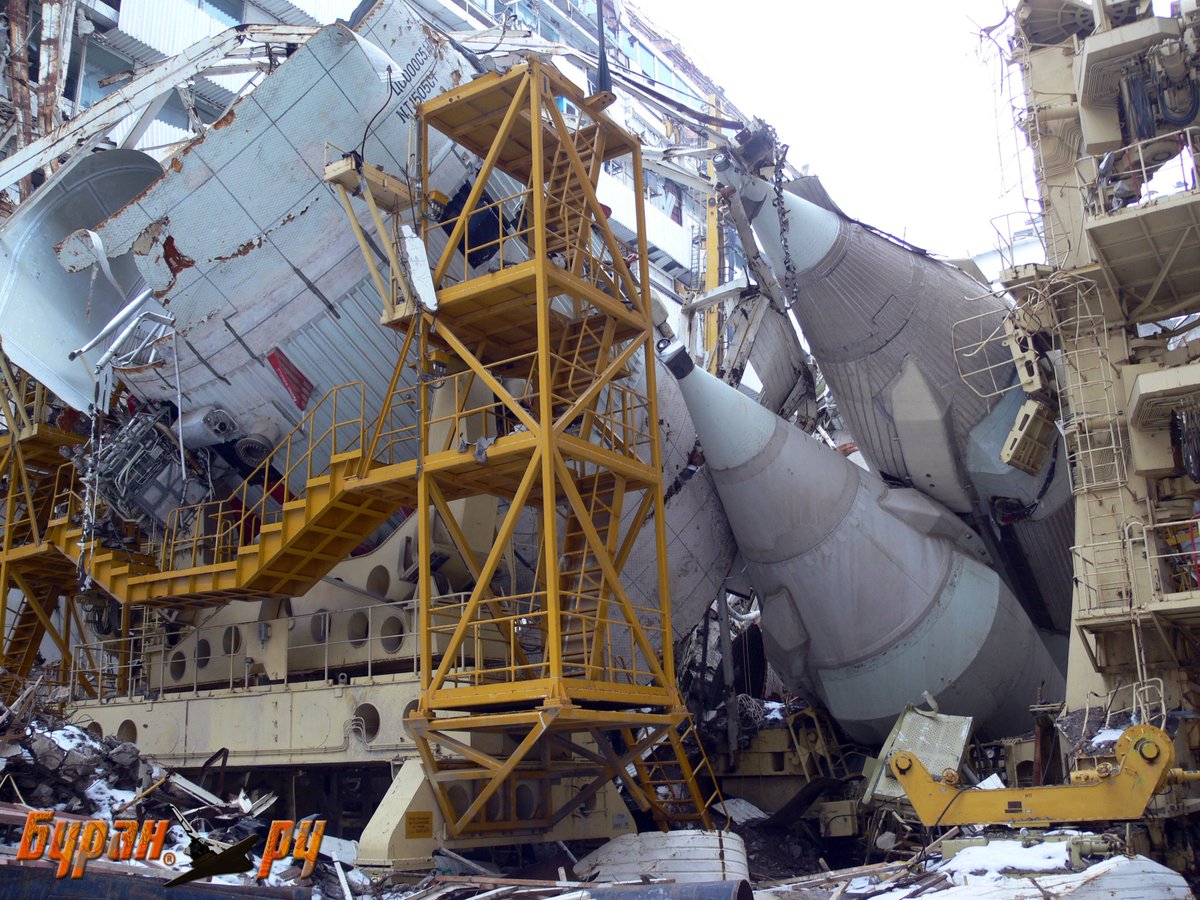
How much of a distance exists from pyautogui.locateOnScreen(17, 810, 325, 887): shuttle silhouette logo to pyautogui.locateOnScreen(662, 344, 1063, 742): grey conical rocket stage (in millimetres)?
8435

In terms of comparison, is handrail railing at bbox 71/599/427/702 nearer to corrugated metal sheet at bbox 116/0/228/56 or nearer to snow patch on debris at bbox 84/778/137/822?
snow patch on debris at bbox 84/778/137/822

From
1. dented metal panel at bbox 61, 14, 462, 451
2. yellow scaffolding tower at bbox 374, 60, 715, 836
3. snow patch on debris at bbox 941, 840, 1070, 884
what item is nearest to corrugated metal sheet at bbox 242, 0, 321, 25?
dented metal panel at bbox 61, 14, 462, 451

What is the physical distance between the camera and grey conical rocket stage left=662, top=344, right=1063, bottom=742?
663 inches

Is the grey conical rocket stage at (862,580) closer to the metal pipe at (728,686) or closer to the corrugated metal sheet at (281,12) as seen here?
the metal pipe at (728,686)

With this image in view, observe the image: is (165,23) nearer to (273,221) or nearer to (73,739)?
(273,221)

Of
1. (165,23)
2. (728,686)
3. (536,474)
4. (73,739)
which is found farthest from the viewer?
(165,23)

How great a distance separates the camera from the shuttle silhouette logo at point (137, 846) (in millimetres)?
9406

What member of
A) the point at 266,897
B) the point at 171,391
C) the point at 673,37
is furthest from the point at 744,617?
the point at 673,37

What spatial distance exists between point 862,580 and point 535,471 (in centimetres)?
695

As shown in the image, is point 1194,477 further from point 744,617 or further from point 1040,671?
point 744,617

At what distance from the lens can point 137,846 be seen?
33.1ft

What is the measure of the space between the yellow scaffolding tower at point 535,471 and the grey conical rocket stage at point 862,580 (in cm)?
280

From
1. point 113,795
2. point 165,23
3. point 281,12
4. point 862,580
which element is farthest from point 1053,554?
point 281,12

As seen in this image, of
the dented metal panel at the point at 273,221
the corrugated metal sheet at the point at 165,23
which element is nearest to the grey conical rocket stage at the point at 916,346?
the dented metal panel at the point at 273,221
